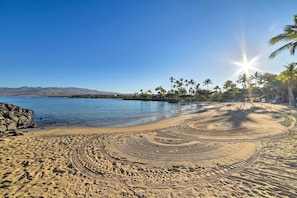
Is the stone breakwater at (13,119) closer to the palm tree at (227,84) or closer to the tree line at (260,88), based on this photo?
the tree line at (260,88)

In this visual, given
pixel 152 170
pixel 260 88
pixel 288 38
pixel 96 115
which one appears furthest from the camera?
pixel 260 88

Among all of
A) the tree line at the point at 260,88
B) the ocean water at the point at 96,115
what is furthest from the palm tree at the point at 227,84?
the ocean water at the point at 96,115

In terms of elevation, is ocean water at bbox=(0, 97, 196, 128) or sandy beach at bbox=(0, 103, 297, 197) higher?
sandy beach at bbox=(0, 103, 297, 197)

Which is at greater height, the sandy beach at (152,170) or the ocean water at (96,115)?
the sandy beach at (152,170)

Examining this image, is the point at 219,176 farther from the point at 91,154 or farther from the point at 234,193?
the point at 91,154

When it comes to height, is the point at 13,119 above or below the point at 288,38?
below

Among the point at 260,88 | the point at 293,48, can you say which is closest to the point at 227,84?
the point at 260,88

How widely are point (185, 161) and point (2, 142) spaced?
990 centimetres

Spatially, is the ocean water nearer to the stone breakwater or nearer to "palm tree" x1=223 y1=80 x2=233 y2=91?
the stone breakwater

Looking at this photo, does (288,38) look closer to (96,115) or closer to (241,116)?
(241,116)

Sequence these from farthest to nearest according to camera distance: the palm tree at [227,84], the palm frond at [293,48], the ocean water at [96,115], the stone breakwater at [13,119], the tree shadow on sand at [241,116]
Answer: the palm tree at [227,84]
the ocean water at [96,115]
the palm frond at [293,48]
the stone breakwater at [13,119]
the tree shadow on sand at [241,116]

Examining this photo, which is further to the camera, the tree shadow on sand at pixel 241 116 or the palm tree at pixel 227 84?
the palm tree at pixel 227 84

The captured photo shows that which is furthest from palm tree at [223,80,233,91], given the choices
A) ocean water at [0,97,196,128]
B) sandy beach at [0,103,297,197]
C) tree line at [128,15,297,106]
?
sandy beach at [0,103,297,197]

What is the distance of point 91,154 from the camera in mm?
5996
